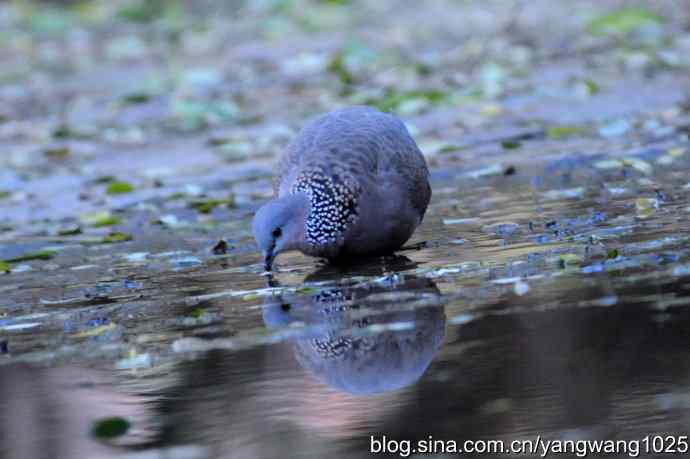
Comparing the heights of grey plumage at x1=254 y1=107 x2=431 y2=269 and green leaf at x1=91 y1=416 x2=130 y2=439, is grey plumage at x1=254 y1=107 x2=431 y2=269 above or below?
above

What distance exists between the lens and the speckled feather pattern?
5965 mm

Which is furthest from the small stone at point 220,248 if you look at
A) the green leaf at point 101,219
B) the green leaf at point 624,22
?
the green leaf at point 624,22

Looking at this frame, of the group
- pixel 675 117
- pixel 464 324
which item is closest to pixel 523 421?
pixel 464 324

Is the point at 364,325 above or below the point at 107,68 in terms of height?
below

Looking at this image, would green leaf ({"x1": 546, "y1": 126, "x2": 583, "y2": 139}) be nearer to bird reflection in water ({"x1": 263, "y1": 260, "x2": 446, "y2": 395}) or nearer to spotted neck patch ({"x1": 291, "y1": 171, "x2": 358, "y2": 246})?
spotted neck patch ({"x1": 291, "y1": 171, "x2": 358, "y2": 246})

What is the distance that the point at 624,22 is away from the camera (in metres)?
13.7

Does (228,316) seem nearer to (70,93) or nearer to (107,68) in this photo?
(70,93)

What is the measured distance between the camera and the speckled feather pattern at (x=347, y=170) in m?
A: 5.96

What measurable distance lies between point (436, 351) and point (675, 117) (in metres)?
5.54

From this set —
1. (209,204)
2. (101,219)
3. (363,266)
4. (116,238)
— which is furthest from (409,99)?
(363,266)

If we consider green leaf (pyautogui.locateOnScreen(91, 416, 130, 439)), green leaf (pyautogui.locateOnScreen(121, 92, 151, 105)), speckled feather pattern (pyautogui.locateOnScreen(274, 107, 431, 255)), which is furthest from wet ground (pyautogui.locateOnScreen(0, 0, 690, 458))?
speckled feather pattern (pyautogui.locateOnScreen(274, 107, 431, 255))

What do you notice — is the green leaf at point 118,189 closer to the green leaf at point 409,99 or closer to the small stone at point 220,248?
the green leaf at point 409,99

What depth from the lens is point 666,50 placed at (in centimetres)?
1215

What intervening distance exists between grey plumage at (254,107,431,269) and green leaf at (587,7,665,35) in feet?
25.9
